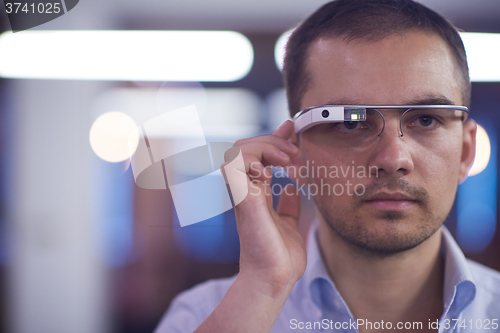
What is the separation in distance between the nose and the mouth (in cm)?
8

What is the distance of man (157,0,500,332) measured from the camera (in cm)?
113

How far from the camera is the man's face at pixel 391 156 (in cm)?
116

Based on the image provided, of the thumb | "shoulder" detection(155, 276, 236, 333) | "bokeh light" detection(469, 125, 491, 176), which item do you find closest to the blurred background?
"bokeh light" detection(469, 125, 491, 176)

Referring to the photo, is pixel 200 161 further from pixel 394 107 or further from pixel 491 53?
pixel 491 53

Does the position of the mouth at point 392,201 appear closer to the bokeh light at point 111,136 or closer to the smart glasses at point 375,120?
the smart glasses at point 375,120

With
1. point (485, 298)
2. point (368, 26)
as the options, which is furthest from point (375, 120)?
point (485, 298)

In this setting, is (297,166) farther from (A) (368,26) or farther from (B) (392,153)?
(A) (368,26)

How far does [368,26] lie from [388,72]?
0.75 ft

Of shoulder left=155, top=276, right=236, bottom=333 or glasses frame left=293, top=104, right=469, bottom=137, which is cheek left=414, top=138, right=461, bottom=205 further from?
shoulder left=155, top=276, right=236, bottom=333

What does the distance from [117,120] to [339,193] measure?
3075 millimetres

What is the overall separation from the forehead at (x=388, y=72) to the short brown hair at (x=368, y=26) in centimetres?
4

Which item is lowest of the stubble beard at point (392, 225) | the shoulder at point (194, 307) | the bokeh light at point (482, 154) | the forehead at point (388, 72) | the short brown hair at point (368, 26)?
the bokeh light at point (482, 154)

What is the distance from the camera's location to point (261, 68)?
408 centimetres

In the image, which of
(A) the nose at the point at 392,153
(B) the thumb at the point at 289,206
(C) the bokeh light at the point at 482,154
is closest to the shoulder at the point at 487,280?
(A) the nose at the point at 392,153
